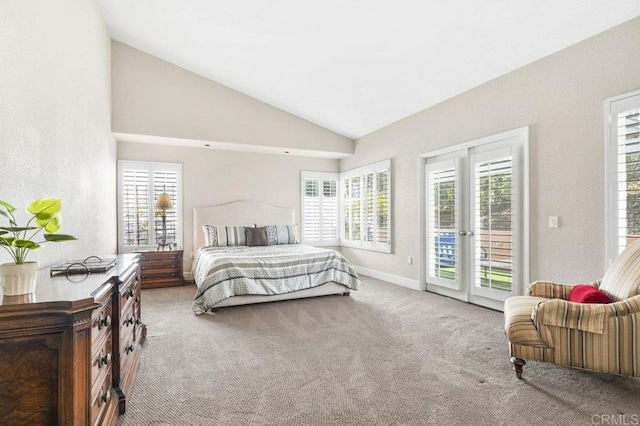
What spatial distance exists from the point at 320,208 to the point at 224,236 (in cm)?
224

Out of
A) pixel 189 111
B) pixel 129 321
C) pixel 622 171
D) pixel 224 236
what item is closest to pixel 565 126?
pixel 622 171

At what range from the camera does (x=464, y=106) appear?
173 inches

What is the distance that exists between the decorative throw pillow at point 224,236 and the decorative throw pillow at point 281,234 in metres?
0.48

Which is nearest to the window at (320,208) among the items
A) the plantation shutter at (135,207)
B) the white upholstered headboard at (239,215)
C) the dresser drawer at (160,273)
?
the white upholstered headboard at (239,215)

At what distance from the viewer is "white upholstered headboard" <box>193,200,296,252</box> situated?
238 inches

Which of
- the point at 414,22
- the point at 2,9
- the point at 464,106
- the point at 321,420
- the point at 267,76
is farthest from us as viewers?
the point at 267,76

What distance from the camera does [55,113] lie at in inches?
93.4

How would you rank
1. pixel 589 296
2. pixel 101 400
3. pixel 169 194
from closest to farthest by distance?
pixel 101 400 < pixel 589 296 < pixel 169 194

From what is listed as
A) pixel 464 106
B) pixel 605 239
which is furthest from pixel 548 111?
pixel 605 239

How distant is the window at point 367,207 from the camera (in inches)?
230

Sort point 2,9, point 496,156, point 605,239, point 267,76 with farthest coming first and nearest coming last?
point 267,76 → point 496,156 → point 605,239 → point 2,9

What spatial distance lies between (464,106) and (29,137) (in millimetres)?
4460

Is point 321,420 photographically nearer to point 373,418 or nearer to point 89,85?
point 373,418

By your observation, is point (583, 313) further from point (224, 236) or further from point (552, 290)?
point (224, 236)
